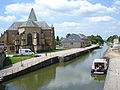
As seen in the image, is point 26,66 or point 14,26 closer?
point 26,66

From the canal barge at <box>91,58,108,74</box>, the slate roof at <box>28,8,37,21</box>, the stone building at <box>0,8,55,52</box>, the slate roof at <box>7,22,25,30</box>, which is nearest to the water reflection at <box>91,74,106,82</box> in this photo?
the canal barge at <box>91,58,108,74</box>

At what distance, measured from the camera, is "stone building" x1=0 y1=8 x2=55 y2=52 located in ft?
168

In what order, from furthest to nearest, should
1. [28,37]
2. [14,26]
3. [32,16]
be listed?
[32,16]
[14,26]
[28,37]

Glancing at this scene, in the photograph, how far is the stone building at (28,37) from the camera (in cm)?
5122

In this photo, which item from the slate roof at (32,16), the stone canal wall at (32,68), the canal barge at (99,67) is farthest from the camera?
the slate roof at (32,16)

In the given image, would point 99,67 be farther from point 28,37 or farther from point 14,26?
point 14,26

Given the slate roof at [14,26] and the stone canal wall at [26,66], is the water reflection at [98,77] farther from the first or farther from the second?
the slate roof at [14,26]

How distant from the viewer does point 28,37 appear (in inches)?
2045

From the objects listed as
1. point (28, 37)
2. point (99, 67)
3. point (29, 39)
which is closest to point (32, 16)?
point (28, 37)

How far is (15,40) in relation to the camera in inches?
2037

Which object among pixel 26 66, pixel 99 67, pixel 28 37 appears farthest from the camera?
pixel 28 37

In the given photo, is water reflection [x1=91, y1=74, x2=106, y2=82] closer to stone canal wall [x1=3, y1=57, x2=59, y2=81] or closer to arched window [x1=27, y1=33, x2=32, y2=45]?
stone canal wall [x1=3, y1=57, x2=59, y2=81]

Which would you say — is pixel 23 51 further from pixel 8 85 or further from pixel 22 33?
pixel 8 85

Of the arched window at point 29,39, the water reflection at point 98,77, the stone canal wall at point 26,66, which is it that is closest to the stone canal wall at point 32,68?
the stone canal wall at point 26,66
